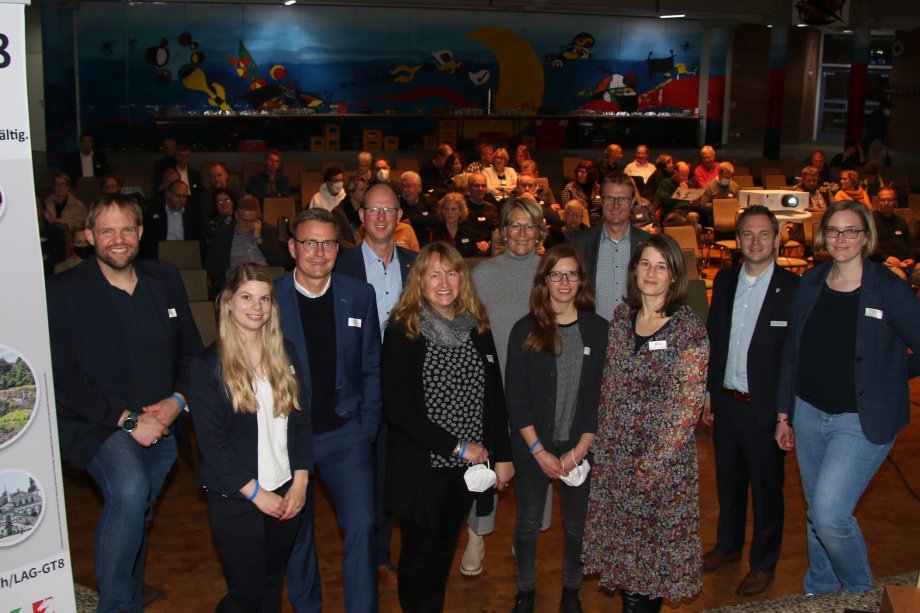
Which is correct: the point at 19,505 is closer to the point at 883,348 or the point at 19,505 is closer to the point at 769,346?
the point at 769,346

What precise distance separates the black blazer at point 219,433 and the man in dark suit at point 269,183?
8.81 metres

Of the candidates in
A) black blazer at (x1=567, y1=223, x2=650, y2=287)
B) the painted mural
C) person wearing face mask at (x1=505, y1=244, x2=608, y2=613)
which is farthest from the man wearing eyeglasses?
the painted mural

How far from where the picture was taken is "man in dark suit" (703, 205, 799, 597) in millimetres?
4020

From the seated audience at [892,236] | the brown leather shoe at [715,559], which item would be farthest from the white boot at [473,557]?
the seated audience at [892,236]

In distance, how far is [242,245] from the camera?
7898 millimetres

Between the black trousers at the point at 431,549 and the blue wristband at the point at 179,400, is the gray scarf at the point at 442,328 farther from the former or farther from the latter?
the blue wristband at the point at 179,400

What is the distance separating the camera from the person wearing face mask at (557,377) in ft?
12.3

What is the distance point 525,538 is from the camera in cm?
390

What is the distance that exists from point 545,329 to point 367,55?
51.9 ft

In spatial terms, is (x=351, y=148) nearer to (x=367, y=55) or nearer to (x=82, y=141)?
(x=367, y=55)

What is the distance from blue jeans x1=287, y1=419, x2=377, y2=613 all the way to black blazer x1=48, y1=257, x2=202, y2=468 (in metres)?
0.76

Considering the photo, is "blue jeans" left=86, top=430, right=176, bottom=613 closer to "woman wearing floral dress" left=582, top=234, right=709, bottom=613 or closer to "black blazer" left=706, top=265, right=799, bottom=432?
"woman wearing floral dress" left=582, top=234, right=709, bottom=613

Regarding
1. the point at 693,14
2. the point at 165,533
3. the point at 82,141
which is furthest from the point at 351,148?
the point at 165,533

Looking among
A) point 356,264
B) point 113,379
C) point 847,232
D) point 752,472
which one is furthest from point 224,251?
point 847,232
